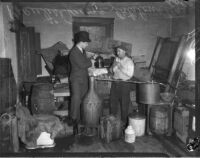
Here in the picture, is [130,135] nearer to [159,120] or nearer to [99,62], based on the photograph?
[159,120]

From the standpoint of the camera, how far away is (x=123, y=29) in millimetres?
11086

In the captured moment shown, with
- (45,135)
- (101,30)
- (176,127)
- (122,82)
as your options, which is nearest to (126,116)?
(122,82)

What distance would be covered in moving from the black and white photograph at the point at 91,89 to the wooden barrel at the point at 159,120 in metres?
0.03

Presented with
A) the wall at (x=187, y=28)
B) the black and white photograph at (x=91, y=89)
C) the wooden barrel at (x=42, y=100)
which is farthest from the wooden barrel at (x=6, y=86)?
the wall at (x=187, y=28)

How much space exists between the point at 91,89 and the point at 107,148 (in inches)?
60.4

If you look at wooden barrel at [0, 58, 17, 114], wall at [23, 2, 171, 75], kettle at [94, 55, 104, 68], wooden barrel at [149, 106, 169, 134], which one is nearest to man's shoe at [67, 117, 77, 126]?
wooden barrel at [0, 58, 17, 114]

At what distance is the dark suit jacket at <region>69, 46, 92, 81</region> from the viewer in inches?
253

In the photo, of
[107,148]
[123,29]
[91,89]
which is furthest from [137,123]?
[123,29]

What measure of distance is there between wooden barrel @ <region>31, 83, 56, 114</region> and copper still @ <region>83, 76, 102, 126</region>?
1174 millimetres

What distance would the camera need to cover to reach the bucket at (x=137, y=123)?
6410 millimetres

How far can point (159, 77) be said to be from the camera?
9.12 meters

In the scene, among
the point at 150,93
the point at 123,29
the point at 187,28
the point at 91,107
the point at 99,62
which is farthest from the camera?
the point at 123,29

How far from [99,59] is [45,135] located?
4231 millimetres

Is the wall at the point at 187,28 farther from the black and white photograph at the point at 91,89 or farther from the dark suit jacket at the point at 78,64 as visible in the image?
the dark suit jacket at the point at 78,64
